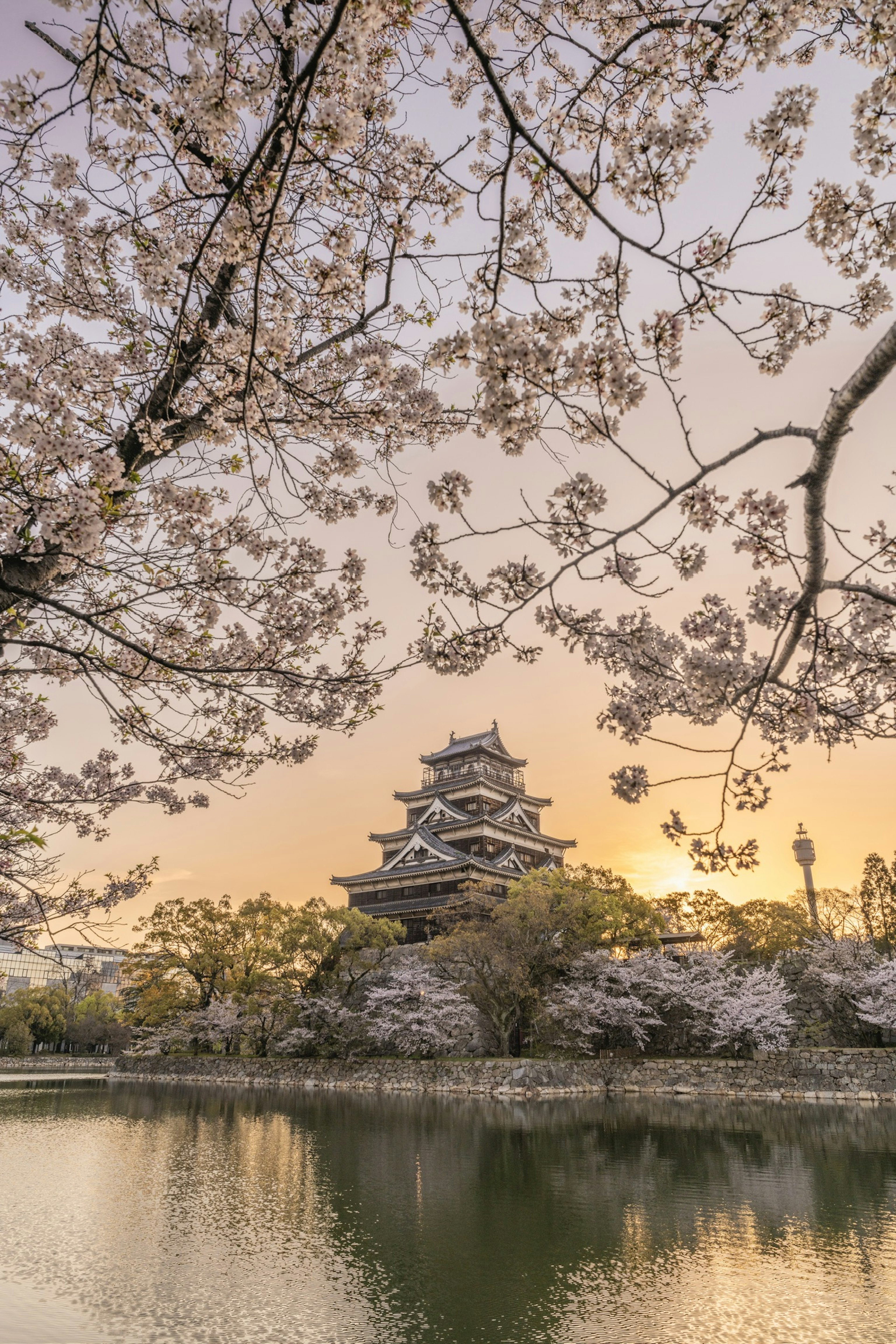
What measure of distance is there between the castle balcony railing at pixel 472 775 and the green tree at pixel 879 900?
16318mm

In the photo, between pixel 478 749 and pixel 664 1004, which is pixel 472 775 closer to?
pixel 478 749

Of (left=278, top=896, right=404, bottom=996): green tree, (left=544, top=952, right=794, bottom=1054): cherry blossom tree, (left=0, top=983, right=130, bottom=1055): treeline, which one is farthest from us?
(left=0, top=983, right=130, bottom=1055): treeline

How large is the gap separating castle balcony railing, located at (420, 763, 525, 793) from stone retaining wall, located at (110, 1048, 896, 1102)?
15.8 metres

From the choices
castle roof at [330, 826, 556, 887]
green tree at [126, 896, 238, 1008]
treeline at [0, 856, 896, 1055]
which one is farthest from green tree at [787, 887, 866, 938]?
green tree at [126, 896, 238, 1008]

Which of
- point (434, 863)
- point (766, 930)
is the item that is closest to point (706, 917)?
point (766, 930)

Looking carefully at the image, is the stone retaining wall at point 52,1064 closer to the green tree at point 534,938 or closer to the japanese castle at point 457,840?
the japanese castle at point 457,840

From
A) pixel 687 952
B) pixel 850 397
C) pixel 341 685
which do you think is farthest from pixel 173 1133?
pixel 687 952

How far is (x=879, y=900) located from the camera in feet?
86.5

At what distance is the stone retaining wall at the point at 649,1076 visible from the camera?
788 inches

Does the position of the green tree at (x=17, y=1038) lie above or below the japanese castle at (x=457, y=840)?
below

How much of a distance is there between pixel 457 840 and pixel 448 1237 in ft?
91.1

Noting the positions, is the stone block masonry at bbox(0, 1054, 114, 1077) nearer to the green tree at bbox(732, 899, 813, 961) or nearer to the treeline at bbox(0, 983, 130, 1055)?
the treeline at bbox(0, 983, 130, 1055)

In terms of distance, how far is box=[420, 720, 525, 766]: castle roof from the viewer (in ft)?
127

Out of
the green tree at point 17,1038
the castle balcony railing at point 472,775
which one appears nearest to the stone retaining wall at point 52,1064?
the green tree at point 17,1038
